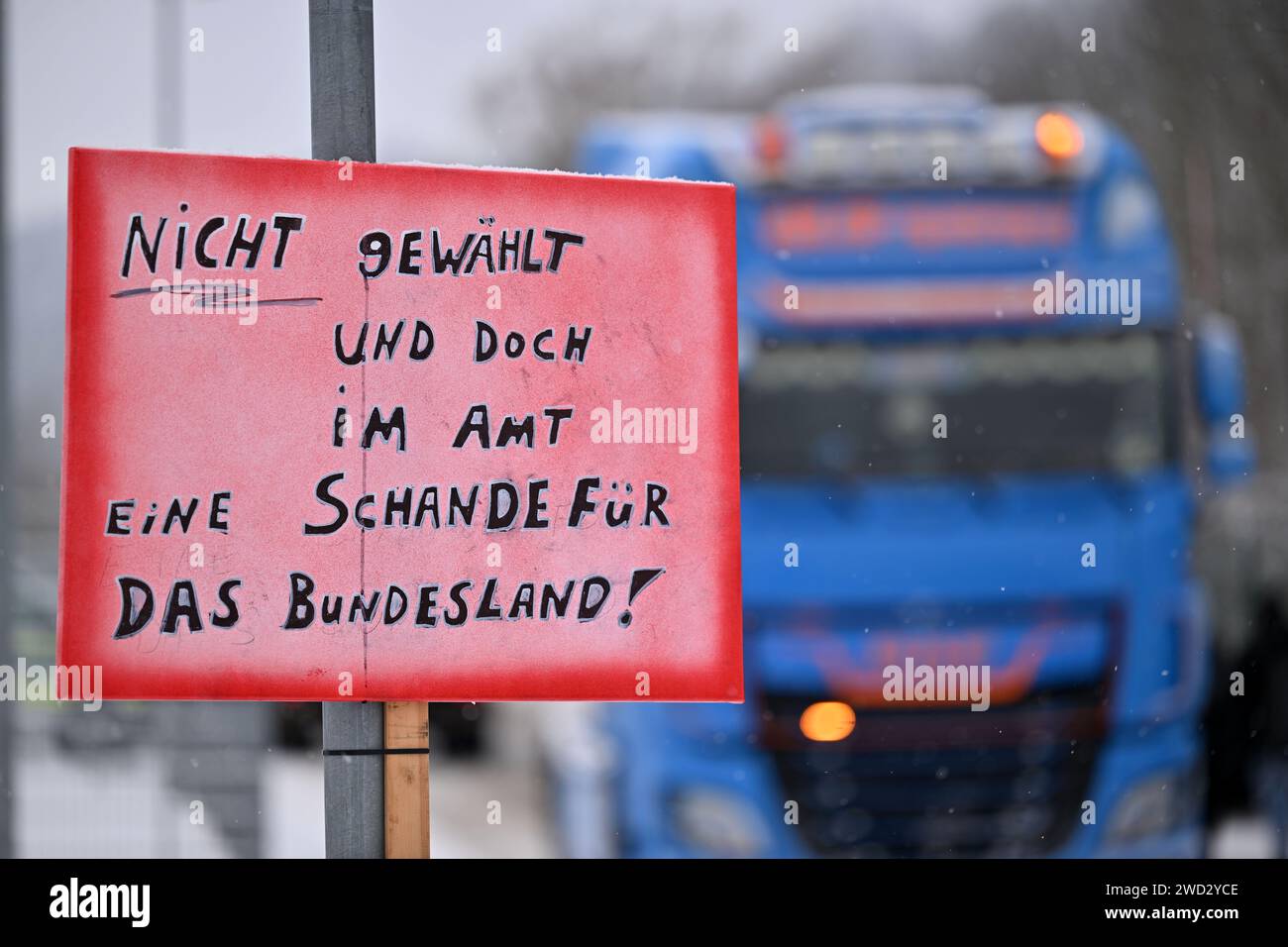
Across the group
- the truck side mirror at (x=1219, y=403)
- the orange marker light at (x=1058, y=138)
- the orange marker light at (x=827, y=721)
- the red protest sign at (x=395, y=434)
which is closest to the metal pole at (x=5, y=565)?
the red protest sign at (x=395, y=434)

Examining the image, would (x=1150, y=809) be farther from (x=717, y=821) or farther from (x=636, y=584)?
(x=636, y=584)

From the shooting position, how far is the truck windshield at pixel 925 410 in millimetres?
5438

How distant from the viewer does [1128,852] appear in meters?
5.34

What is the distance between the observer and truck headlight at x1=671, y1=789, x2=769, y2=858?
5.30 meters

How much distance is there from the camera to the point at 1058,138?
222 inches

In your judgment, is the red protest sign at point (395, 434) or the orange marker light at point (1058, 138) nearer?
the red protest sign at point (395, 434)

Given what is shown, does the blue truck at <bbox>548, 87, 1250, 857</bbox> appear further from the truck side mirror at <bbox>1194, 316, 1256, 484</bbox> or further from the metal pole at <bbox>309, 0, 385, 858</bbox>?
the metal pole at <bbox>309, 0, 385, 858</bbox>

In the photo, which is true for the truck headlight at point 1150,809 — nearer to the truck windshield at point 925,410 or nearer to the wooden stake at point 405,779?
the truck windshield at point 925,410

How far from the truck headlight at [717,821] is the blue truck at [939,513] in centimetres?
1

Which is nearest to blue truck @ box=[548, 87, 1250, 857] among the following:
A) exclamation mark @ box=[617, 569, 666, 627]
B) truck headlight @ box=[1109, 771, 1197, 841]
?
truck headlight @ box=[1109, 771, 1197, 841]

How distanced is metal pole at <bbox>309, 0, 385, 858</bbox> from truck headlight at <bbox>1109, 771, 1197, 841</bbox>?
3.96 meters

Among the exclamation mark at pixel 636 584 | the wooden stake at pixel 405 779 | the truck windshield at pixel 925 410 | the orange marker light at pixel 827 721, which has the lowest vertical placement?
the orange marker light at pixel 827 721

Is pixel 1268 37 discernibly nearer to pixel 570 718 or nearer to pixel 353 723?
pixel 570 718
